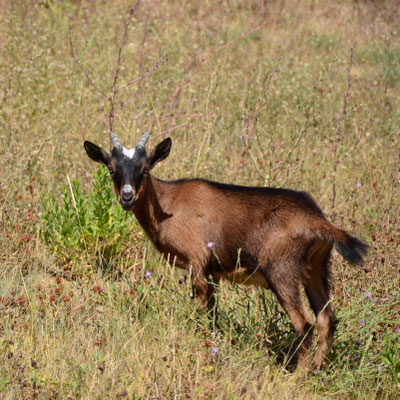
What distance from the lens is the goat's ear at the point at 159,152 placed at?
497 centimetres

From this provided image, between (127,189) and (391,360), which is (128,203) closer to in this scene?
(127,189)

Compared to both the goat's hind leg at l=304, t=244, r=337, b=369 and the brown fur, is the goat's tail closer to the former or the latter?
the brown fur

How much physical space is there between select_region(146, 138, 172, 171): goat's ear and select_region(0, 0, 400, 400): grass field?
0.77m

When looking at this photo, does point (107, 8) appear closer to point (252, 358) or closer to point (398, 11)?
point (398, 11)

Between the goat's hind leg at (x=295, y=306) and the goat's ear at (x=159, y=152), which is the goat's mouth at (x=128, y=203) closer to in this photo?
the goat's ear at (x=159, y=152)

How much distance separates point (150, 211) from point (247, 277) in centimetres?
97

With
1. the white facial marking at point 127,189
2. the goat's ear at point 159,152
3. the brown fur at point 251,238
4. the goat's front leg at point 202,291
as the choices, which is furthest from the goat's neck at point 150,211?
the goat's front leg at point 202,291

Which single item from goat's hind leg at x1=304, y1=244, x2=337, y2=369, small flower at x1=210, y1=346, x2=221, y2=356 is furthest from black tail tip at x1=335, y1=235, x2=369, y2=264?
small flower at x1=210, y1=346, x2=221, y2=356

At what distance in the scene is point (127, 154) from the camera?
4773 millimetres

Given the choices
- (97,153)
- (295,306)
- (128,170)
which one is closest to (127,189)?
(128,170)

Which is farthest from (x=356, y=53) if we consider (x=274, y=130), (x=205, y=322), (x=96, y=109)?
(x=205, y=322)

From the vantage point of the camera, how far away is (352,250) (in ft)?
14.0

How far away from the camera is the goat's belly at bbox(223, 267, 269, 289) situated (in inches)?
181

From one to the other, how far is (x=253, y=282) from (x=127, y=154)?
1.36 m
